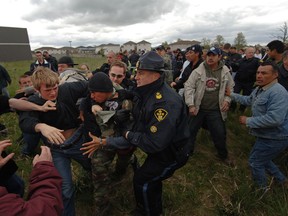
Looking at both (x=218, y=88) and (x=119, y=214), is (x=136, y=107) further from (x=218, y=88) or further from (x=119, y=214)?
(x=218, y=88)

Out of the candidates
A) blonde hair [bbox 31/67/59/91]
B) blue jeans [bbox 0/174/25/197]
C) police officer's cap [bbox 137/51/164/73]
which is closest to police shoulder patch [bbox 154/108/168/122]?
police officer's cap [bbox 137/51/164/73]

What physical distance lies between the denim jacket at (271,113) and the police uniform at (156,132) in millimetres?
1219

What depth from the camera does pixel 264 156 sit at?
323 centimetres

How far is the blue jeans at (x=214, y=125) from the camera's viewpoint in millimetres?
4289

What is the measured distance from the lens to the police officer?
234 centimetres

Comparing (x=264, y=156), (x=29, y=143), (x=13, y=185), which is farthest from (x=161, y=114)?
(x=29, y=143)

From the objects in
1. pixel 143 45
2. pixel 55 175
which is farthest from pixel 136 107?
pixel 143 45

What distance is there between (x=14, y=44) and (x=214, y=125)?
1958 inches

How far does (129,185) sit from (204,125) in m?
2.18

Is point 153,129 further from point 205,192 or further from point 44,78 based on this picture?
point 205,192

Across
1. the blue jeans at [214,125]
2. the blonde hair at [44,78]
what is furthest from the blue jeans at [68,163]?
the blue jeans at [214,125]

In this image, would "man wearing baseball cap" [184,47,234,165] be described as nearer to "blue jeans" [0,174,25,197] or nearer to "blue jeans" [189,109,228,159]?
"blue jeans" [189,109,228,159]

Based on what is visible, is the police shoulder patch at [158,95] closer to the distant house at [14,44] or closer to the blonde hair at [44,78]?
the blonde hair at [44,78]

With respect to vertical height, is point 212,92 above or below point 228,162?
above
